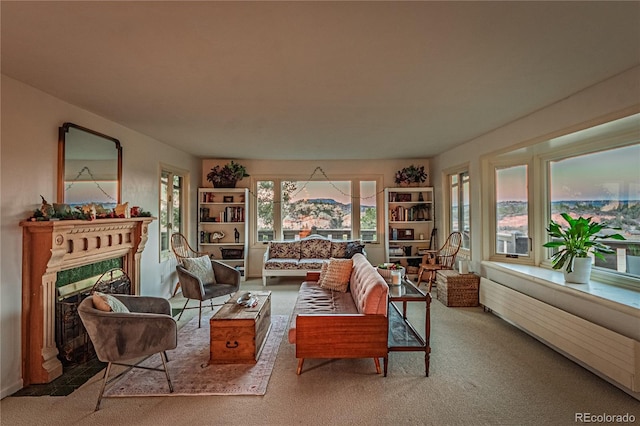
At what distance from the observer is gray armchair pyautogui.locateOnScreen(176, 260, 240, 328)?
3729 millimetres

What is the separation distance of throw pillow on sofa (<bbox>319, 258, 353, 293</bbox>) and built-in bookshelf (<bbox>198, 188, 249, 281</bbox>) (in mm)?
2722

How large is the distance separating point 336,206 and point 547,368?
15.0 ft

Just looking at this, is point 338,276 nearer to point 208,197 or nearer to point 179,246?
point 179,246

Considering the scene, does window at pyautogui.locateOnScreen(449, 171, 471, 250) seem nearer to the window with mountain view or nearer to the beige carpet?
the window with mountain view

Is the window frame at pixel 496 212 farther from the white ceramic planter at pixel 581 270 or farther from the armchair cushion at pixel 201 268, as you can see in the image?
the armchair cushion at pixel 201 268

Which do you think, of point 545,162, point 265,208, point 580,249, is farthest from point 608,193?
point 265,208

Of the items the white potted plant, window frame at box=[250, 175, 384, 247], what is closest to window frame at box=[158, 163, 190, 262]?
window frame at box=[250, 175, 384, 247]

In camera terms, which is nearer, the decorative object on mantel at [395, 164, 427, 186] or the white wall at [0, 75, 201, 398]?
the white wall at [0, 75, 201, 398]

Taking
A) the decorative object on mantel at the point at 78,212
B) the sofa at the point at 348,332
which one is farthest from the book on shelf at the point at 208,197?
the sofa at the point at 348,332

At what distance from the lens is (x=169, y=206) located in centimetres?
539

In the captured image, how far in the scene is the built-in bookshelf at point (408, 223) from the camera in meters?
6.32

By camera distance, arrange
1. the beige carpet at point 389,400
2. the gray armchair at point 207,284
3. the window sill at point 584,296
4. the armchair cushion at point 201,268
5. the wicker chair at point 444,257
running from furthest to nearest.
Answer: the wicker chair at point 444,257, the armchair cushion at point 201,268, the gray armchair at point 207,284, the window sill at point 584,296, the beige carpet at point 389,400

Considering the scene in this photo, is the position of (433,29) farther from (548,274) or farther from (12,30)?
(548,274)

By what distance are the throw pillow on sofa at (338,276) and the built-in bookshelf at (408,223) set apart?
2541 millimetres
